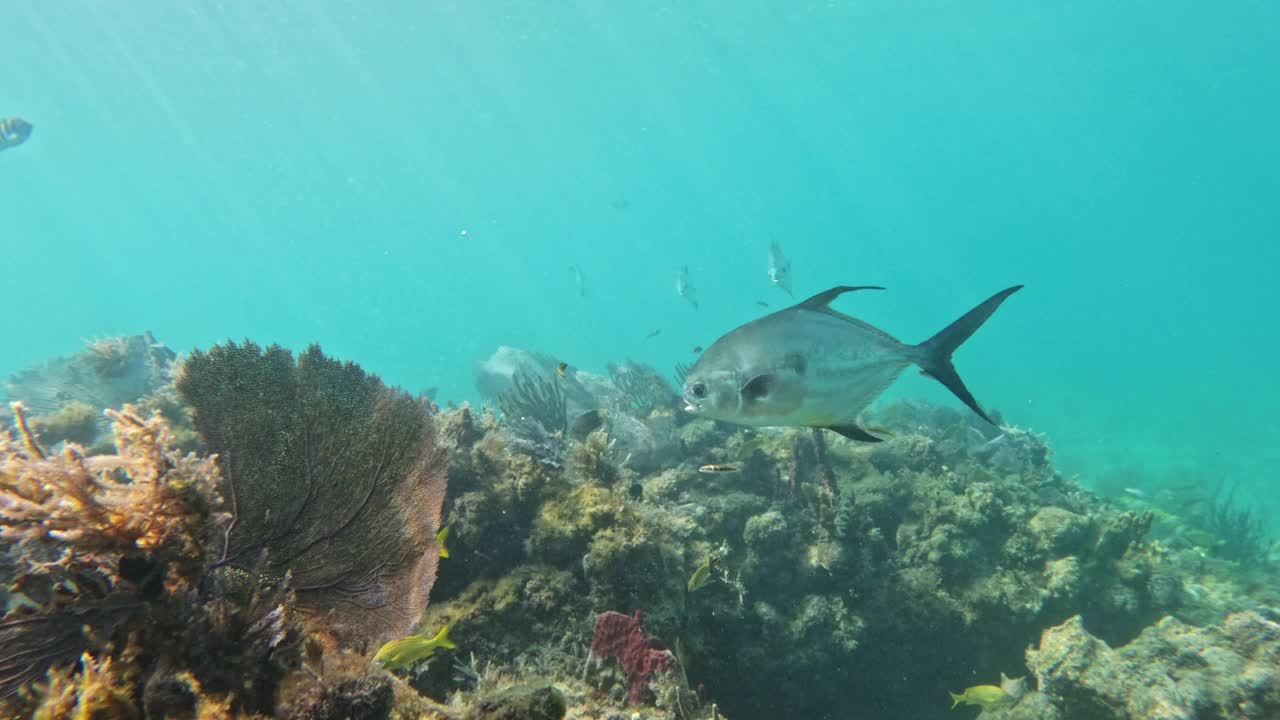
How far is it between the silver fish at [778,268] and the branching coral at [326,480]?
32.6ft

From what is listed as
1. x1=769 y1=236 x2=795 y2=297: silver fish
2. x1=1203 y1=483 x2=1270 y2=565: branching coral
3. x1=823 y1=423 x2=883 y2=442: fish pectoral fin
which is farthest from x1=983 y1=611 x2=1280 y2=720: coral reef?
x1=1203 y1=483 x2=1270 y2=565: branching coral

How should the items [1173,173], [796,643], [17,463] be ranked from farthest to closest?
[1173,173] < [796,643] < [17,463]

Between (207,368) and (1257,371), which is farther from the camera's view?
(1257,371)

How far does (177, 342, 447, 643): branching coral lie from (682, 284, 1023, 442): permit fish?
5.91ft

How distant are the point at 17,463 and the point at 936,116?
155 meters

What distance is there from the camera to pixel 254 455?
2781mm

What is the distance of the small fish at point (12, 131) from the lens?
9.35 metres

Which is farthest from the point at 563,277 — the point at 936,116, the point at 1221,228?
the point at 1221,228

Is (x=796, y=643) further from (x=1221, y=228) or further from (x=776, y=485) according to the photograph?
(x=1221, y=228)

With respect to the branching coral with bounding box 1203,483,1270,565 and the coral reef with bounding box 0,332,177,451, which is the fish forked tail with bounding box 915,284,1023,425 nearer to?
the coral reef with bounding box 0,332,177,451

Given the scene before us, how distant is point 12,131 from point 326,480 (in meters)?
12.7

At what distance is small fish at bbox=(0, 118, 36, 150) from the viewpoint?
935cm

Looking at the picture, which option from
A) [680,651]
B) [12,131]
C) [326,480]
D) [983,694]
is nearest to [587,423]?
[680,651]

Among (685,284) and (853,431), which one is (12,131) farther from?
(853,431)
